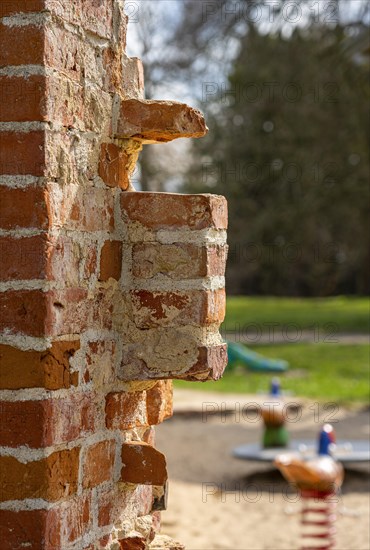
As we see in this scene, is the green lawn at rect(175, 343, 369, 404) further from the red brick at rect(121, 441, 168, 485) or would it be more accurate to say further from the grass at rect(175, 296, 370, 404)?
the red brick at rect(121, 441, 168, 485)

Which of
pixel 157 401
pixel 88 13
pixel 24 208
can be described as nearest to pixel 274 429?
pixel 157 401

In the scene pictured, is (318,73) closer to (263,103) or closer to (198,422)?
(263,103)

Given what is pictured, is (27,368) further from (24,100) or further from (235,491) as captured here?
(235,491)

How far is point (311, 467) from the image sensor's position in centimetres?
546

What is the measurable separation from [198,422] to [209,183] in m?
13.2

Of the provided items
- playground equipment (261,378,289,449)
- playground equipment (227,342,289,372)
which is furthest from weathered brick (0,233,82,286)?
playground equipment (227,342,289,372)

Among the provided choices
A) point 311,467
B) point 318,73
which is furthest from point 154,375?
point 318,73

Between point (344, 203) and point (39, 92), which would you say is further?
point (344, 203)

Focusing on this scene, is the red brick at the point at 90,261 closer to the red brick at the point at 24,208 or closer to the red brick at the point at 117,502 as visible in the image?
the red brick at the point at 24,208

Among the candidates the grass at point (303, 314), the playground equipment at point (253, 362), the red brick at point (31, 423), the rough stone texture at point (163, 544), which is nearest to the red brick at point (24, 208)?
the red brick at point (31, 423)

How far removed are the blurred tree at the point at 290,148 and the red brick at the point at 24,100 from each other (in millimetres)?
18658

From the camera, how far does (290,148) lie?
2292 cm

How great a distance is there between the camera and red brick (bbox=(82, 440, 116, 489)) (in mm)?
2355

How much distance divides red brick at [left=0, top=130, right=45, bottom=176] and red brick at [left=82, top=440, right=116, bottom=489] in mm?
692
